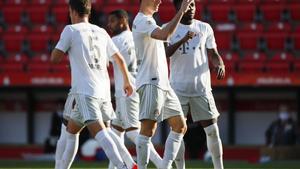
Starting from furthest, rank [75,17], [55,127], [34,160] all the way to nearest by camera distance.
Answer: [55,127], [34,160], [75,17]

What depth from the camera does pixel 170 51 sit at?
10.6m

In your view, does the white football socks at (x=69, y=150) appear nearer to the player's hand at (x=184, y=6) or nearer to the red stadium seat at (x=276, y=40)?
the player's hand at (x=184, y=6)

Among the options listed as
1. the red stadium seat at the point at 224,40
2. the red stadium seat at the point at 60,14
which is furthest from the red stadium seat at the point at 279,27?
the red stadium seat at the point at 60,14

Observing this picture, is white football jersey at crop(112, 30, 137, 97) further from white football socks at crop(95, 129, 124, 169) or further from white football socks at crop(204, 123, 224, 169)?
white football socks at crop(95, 129, 124, 169)

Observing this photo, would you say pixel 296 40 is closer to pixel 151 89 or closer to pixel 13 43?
pixel 13 43

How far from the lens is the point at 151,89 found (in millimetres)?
10195

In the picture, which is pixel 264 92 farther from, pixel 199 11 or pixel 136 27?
pixel 136 27

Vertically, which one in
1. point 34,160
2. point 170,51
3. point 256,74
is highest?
point 170,51

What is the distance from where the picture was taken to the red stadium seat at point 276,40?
2000 centimetres

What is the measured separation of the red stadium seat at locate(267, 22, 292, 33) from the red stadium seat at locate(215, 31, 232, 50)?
2.78 ft

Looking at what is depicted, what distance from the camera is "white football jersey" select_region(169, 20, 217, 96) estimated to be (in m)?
11.0

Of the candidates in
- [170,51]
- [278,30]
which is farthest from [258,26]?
[170,51]

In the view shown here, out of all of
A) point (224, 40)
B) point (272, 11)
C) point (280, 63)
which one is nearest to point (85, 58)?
point (280, 63)

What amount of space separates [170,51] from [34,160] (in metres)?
7.81
